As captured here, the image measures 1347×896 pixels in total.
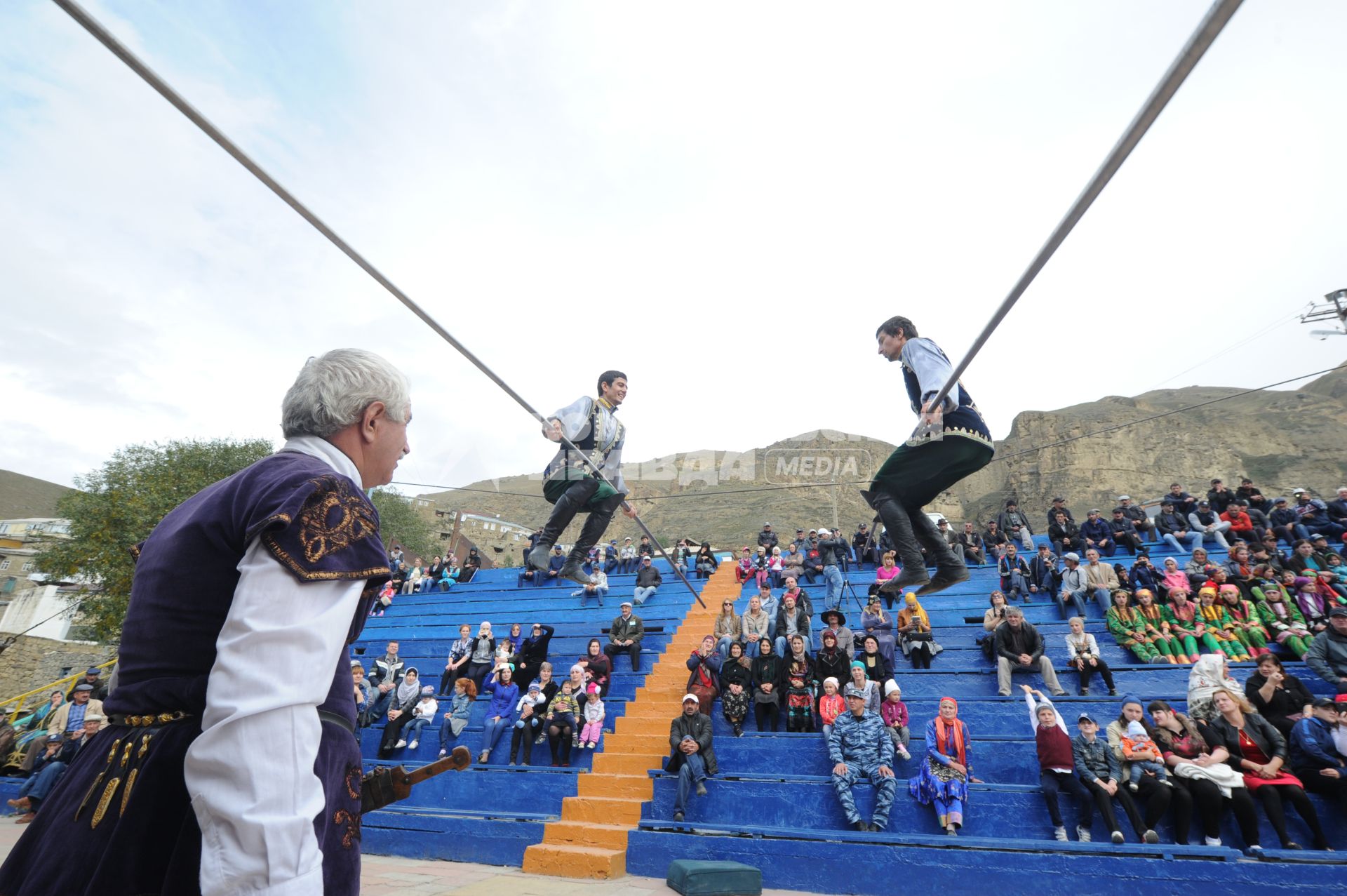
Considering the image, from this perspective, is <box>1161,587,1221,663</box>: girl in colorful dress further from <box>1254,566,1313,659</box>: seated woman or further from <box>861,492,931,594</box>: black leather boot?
<box>861,492,931,594</box>: black leather boot

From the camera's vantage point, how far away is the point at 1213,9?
1.47 metres

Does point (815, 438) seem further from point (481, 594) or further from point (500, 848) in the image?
point (500, 848)

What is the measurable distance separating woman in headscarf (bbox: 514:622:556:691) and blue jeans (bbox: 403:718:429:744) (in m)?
1.32

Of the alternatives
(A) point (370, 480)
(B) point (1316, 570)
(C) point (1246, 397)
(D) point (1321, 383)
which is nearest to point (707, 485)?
(C) point (1246, 397)

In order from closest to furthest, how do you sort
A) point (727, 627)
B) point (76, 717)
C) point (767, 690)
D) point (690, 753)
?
point (690, 753) → point (767, 690) → point (76, 717) → point (727, 627)

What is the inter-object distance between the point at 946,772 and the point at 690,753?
2.42 meters

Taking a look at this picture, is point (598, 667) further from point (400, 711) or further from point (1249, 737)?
point (1249, 737)

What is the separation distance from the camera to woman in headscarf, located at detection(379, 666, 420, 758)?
9.26 m

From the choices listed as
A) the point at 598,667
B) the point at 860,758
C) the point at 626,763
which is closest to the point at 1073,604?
the point at 860,758

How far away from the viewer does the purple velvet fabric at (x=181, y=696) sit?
108cm

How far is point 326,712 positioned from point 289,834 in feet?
1.01

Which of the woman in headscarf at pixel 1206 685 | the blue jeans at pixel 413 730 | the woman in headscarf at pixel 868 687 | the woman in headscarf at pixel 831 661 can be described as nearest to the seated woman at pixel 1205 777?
the woman in headscarf at pixel 1206 685

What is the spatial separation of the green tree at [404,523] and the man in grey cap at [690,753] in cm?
3438

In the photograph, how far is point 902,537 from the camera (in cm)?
439
